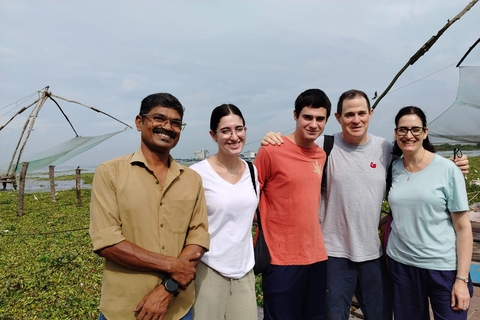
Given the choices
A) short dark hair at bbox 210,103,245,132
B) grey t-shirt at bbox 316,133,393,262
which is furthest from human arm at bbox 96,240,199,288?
grey t-shirt at bbox 316,133,393,262

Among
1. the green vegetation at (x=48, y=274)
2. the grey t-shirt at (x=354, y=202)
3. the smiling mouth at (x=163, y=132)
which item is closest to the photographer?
the smiling mouth at (x=163, y=132)

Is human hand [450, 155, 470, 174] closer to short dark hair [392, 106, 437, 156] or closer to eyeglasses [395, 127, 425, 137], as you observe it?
short dark hair [392, 106, 437, 156]

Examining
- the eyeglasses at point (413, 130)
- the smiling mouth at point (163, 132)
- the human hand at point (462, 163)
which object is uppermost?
the eyeglasses at point (413, 130)

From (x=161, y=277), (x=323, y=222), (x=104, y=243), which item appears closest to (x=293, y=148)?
(x=323, y=222)

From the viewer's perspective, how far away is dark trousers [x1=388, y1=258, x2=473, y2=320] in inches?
99.3

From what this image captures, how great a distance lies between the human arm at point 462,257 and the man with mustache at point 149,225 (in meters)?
1.99

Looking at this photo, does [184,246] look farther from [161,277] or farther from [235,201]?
[235,201]

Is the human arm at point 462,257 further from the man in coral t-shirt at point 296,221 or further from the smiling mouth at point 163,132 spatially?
the smiling mouth at point 163,132

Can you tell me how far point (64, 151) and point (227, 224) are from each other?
13421 millimetres

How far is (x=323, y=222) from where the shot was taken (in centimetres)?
305

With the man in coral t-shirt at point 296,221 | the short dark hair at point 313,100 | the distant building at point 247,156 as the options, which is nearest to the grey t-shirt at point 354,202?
the man in coral t-shirt at point 296,221

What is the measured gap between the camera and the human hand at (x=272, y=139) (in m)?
2.96

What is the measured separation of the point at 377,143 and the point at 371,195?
54 cm

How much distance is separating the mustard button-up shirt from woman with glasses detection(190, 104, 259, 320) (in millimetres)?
272
